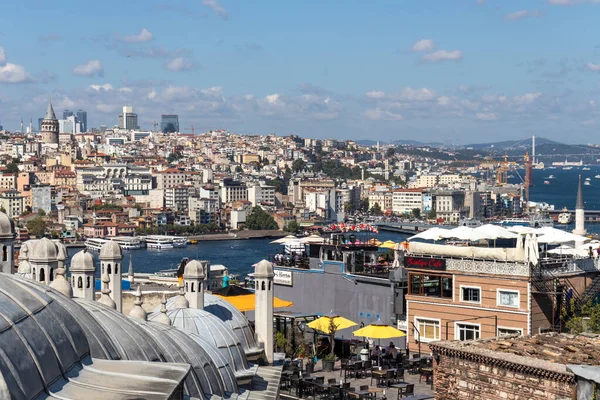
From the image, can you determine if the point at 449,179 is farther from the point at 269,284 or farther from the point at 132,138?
the point at 269,284

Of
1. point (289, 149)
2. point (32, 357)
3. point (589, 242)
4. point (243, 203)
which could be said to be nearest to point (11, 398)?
point (32, 357)

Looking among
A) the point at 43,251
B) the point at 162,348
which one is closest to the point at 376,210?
the point at 43,251

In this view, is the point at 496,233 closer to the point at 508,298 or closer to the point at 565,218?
the point at 508,298

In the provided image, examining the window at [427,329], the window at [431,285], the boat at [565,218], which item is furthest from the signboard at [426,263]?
the boat at [565,218]

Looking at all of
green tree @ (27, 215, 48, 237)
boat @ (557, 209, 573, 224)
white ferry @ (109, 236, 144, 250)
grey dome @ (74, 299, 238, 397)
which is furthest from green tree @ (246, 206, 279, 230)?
grey dome @ (74, 299, 238, 397)

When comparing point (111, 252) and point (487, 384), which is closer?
point (487, 384)

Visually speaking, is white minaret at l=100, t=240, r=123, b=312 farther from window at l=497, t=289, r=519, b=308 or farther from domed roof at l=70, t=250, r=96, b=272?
window at l=497, t=289, r=519, b=308
